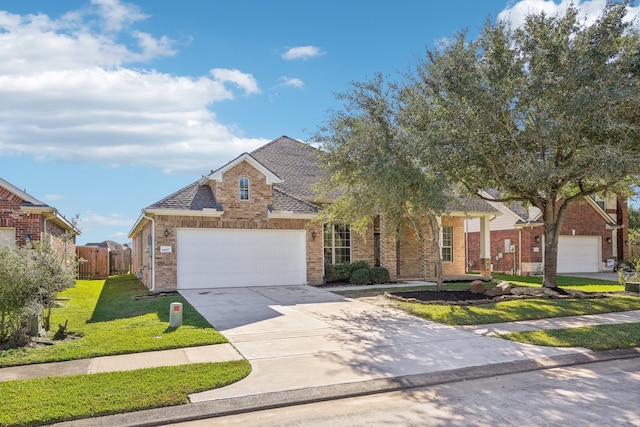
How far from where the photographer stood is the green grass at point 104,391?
5.49m

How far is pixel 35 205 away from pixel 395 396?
1393 cm

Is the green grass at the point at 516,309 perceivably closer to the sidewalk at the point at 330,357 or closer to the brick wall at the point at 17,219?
the sidewalk at the point at 330,357

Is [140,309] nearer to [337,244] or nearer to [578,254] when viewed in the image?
[337,244]

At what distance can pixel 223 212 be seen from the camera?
57.4 feet

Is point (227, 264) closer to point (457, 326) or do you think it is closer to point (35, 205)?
point (35, 205)

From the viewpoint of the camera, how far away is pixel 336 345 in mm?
8844

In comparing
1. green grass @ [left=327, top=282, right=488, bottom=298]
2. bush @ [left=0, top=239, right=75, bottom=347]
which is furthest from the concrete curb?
green grass @ [left=327, top=282, right=488, bottom=298]

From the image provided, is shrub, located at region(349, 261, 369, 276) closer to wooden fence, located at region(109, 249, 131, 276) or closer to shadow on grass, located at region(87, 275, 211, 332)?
shadow on grass, located at region(87, 275, 211, 332)

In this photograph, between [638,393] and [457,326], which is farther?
[457,326]

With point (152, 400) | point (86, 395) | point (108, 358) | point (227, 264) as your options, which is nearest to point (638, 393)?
point (152, 400)

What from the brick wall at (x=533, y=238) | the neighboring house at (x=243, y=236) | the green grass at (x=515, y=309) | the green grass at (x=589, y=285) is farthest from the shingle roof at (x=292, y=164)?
the brick wall at (x=533, y=238)

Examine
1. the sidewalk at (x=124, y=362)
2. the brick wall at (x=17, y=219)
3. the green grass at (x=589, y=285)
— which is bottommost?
the green grass at (x=589, y=285)

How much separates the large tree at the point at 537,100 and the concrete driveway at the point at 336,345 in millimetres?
5275

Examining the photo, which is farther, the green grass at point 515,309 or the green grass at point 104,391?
the green grass at point 515,309
